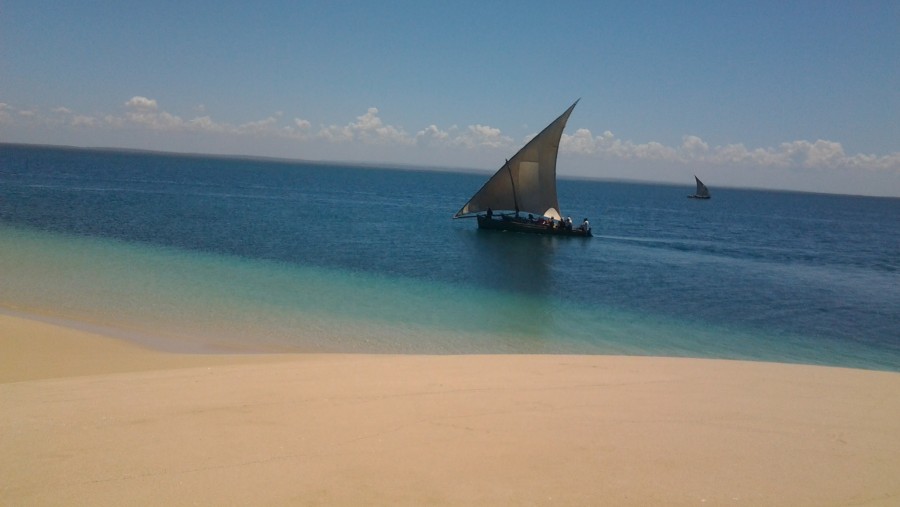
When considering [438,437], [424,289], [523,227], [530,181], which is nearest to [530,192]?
[530,181]

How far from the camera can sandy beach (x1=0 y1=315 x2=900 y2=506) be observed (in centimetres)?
576

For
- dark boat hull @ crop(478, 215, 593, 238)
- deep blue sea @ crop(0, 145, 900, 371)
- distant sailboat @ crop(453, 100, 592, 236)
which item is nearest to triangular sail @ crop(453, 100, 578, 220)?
distant sailboat @ crop(453, 100, 592, 236)

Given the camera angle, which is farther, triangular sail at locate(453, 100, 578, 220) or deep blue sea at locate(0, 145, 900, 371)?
triangular sail at locate(453, 100, 578, 220)

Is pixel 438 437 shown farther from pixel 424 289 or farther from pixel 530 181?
pixel 530 181

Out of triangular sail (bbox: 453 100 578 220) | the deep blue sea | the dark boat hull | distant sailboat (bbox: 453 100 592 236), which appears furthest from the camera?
the dark boat hull

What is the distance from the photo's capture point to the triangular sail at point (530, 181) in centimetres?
4572

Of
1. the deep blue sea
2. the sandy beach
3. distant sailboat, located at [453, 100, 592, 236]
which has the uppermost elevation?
distant sailboat, located at [453, 100, 592, 236]

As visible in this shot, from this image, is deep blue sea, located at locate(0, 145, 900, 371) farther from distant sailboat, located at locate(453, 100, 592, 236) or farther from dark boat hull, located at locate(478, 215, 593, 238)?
distant sailboat, located at locate(453, 100, 592, 236)

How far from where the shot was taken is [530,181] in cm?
4747

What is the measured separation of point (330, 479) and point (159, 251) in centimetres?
2636

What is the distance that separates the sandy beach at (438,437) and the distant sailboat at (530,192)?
36.0 m

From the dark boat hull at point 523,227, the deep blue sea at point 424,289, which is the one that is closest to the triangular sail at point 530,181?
the dark boat hull at point 523,227

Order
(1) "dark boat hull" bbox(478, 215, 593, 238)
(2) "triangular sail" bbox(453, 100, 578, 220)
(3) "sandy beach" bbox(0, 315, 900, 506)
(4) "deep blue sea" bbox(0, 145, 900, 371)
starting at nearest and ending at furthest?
(3) "sandy beach" bbox(0, 315, 900, 506) < (4) "deep blue sea" bbox(0, 145, 900, 371) < (2) "triangular sail" bbox(453, 100, 578, 220) < (1) "dark boat hull" bbox(478, 215, 593, 238)

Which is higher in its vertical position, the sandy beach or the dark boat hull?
the dark boat hull
